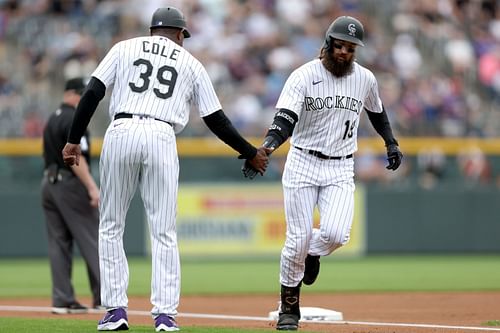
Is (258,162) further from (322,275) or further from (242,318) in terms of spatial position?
(322,275)

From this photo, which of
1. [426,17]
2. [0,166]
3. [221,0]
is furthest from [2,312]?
[426,17]

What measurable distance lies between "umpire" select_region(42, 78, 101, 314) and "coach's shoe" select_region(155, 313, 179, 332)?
10.7 ft

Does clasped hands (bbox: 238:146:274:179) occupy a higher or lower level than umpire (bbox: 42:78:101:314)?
higher

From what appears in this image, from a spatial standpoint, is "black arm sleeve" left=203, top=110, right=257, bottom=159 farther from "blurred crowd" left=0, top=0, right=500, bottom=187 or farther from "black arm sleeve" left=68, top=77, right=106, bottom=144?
"blurred crowd" left=0, top=0, right=500, bottom=187

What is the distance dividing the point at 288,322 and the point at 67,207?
339cm

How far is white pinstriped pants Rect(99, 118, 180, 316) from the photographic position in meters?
7.38

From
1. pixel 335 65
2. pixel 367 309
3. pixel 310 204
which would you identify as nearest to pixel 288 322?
pixel 310 204

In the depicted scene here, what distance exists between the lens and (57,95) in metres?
19.7

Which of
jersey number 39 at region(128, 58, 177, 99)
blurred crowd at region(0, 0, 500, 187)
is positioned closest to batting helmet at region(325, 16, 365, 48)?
jersey number 39 at region(128, 58, 177, 99)

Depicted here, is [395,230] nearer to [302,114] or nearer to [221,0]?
[221,0]

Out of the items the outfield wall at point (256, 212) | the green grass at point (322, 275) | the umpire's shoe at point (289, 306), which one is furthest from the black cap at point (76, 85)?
the outfield wall at point (256, 212)

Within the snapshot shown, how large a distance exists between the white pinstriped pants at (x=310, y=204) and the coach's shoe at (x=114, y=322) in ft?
4.35

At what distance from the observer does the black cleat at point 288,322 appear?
26.4ft

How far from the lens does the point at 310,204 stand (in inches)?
322
